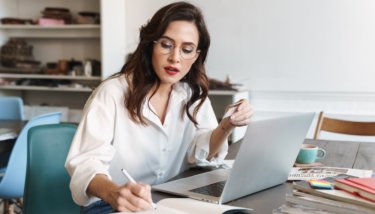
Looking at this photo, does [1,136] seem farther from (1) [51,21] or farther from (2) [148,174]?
(1) [51,21]

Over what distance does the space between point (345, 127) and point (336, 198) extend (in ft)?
5.51

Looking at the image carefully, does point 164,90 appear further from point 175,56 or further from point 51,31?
point 51,31

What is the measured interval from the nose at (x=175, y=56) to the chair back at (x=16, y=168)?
120cm

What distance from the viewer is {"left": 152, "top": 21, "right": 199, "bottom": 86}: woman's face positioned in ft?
4.51

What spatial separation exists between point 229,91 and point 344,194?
2688 mm

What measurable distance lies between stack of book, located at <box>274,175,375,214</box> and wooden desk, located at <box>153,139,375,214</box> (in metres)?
0.08

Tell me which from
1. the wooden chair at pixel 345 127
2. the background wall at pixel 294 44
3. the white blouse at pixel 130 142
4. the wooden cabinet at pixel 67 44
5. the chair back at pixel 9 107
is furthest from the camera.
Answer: the wooden cabinet at pixel 67 44

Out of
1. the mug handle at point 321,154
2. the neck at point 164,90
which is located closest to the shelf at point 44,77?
the neck at point 164,90

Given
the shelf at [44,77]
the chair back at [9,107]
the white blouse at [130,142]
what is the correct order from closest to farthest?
the white blouse at [130,142] < the chair back at [9,107] < the shelf at [44,77]

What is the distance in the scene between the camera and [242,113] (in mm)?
1335

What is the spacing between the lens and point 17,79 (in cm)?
458

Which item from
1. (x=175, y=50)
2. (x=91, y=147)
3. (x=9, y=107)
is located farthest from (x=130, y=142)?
(x=9, y=107)

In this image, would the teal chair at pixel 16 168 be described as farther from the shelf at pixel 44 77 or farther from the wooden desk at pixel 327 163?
the shelf at pixel 44 77

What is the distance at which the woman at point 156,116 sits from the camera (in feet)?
4.14
